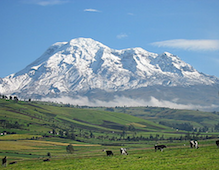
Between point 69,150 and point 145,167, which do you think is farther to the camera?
point 69,150

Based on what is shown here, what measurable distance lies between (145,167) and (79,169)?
33.3 feet

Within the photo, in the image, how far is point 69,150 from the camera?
508 ft

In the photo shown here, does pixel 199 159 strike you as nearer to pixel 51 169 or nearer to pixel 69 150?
pixel 51 169

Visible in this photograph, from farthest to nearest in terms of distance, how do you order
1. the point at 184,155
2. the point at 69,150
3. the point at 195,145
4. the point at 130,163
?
1. the point at 69,150
2. the point at 195,145
3. the point at 184,155
4. the point at 130,163

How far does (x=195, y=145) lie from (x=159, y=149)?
1075 cm

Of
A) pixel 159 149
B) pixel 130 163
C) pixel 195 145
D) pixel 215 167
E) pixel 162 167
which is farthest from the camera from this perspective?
pixel 159 149

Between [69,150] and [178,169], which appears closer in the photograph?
[178,169]

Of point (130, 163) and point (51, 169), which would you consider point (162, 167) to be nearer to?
point (130, 163)

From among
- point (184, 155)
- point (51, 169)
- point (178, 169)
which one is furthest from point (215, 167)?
point (51, 169)

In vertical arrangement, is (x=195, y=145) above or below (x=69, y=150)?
above

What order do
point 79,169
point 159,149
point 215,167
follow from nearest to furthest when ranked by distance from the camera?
point 215,167 < point 79,169 < point 159,149

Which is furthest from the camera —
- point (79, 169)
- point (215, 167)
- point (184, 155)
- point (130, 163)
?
point (184, 155)

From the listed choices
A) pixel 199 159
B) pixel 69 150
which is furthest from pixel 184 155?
pixel 69 150

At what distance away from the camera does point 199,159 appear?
51.3 meters
